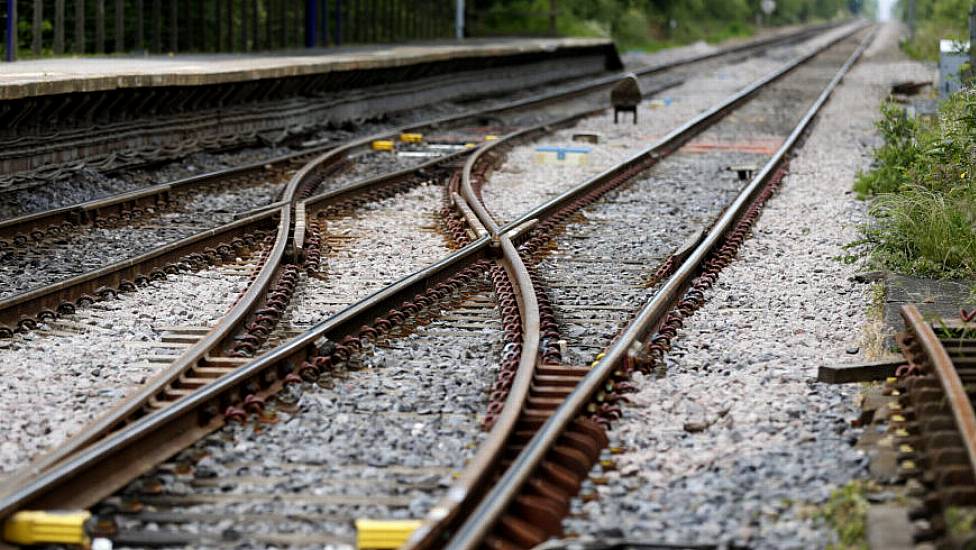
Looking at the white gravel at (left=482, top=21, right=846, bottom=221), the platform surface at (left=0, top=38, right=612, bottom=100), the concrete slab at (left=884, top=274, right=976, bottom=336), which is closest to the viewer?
the concrete slab at (left=884, top=274, right=976, bottom=336)

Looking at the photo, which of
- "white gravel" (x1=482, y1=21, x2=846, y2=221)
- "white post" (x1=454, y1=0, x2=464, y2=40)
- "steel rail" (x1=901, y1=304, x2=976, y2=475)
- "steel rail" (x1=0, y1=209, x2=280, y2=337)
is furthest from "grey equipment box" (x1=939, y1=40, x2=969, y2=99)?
"white post" (x1=454, y1=0, x2=464, y2=40)

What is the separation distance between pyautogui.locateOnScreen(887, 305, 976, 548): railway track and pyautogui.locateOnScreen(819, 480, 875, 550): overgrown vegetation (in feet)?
0.53

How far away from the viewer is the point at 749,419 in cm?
639

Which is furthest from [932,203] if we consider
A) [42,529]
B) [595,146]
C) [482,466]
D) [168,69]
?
[168,69]

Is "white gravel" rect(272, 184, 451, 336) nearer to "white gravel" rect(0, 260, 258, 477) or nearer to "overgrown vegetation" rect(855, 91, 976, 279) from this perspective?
"white gravel" rect(0, 260, 258, 477)

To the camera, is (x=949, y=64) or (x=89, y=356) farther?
(x=949, y=64)

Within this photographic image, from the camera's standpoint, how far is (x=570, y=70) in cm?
4056

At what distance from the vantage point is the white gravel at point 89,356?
620 cm

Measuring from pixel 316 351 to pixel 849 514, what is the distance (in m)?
3.19

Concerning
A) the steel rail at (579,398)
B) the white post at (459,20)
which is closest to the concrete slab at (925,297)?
the steel rail at (579,398)

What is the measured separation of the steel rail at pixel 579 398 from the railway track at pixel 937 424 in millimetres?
1287

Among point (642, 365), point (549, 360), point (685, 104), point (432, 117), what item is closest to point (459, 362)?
point (549, 360)

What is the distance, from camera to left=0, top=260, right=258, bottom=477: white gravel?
6.20 meters

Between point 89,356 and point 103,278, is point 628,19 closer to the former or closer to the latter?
point 103,278
